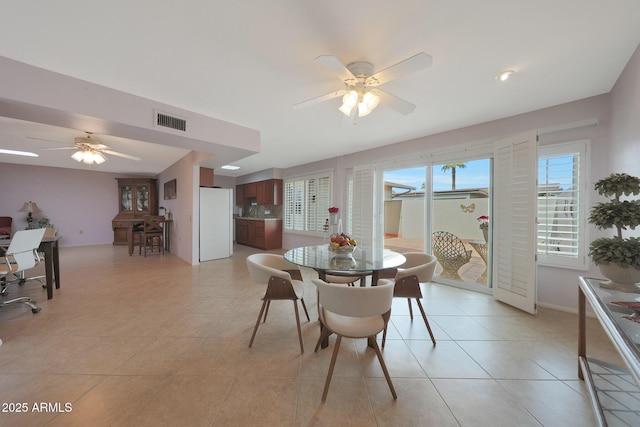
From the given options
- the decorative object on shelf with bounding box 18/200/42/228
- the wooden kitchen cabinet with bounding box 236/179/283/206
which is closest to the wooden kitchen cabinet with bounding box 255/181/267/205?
the wooden kitchen cabinet with bounding box 236/179/283/206

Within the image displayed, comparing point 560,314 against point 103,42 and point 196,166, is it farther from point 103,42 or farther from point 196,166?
point 196,166

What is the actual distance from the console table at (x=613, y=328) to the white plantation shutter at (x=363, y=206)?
2998 millimetres

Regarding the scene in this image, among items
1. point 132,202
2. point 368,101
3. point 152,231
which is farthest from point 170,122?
point 132,202

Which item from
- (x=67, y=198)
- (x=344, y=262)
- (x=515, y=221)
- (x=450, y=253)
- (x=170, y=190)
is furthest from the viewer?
(x=67, y=198)

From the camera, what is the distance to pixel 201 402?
1431 mm

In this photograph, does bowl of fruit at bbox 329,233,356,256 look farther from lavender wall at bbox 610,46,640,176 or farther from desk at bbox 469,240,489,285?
desk at bbox 469,240,489,285

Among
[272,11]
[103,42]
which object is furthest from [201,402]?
[103,42]

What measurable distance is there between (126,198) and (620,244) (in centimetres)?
1053

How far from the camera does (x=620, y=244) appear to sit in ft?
4.71

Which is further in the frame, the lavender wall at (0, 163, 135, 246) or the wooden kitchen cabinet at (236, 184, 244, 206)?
the wooden kitchen cabinet at (236, 184, 244, 206)

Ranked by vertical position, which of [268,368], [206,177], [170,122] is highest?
[170,122]

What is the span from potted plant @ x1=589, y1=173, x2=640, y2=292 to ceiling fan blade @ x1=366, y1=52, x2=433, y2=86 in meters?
1.48

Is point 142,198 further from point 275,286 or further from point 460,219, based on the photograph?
point 460,219

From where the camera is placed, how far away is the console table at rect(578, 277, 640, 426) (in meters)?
0.83
